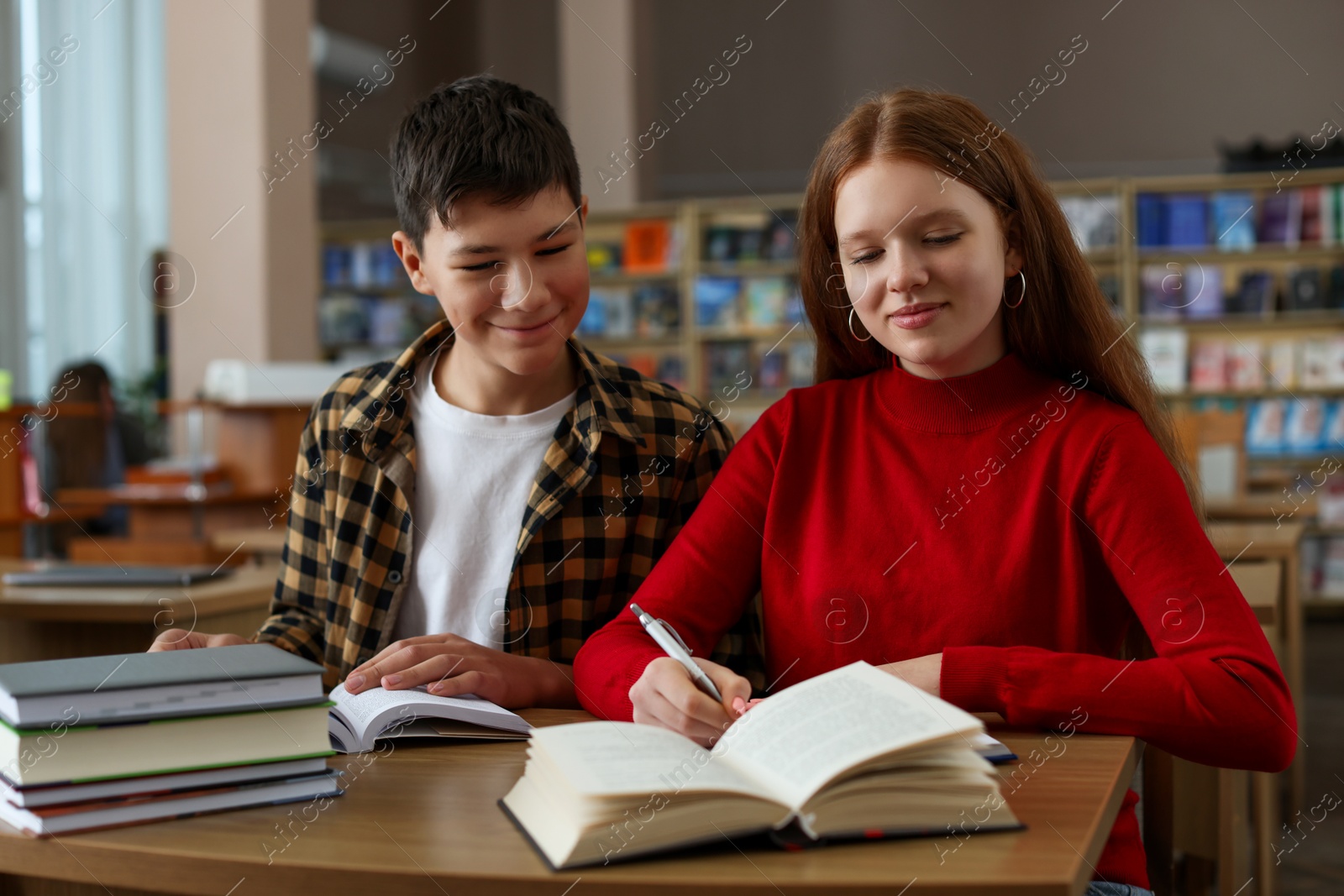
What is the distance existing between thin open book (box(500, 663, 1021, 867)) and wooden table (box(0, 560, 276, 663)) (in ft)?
5.02

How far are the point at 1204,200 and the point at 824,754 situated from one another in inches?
247

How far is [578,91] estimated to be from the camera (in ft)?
23.5

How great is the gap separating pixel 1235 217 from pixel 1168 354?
0.78 metres

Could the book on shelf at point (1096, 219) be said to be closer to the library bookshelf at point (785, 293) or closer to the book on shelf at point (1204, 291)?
the library bookshelf at point (785, 293)

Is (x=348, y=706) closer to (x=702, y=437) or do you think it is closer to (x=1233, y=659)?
(x=702, y=437)

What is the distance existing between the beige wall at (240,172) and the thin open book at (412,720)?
424cm

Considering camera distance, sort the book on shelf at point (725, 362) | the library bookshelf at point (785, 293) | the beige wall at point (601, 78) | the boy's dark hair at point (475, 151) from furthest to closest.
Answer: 1. the beige wall at point (601, 78)
2. the book on shelf at point (725, 362)
3. the library bookshelf at point (785, 293)
4. the boy's dark hair at point (475, 151)

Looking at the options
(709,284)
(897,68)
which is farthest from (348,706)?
(897,68)

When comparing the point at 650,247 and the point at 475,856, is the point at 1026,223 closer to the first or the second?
the point at 475,856

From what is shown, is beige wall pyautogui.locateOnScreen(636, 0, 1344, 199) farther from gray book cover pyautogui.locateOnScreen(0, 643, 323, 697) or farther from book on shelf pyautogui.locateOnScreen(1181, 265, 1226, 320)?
gray book cover pyautogui.locateOnScreen(0, 643, 323, 697)

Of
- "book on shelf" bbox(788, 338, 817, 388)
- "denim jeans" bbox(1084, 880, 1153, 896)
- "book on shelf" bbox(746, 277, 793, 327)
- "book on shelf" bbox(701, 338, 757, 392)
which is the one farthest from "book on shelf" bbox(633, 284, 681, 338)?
"denim jeans" bbox(1084, 880, 1153, 896)

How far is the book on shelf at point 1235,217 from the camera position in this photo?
20.4 feet

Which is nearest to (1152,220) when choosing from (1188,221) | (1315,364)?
(1188,221)

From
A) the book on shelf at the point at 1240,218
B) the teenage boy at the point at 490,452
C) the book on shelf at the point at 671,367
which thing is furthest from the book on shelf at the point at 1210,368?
the teenage boy at the point at 490,452
